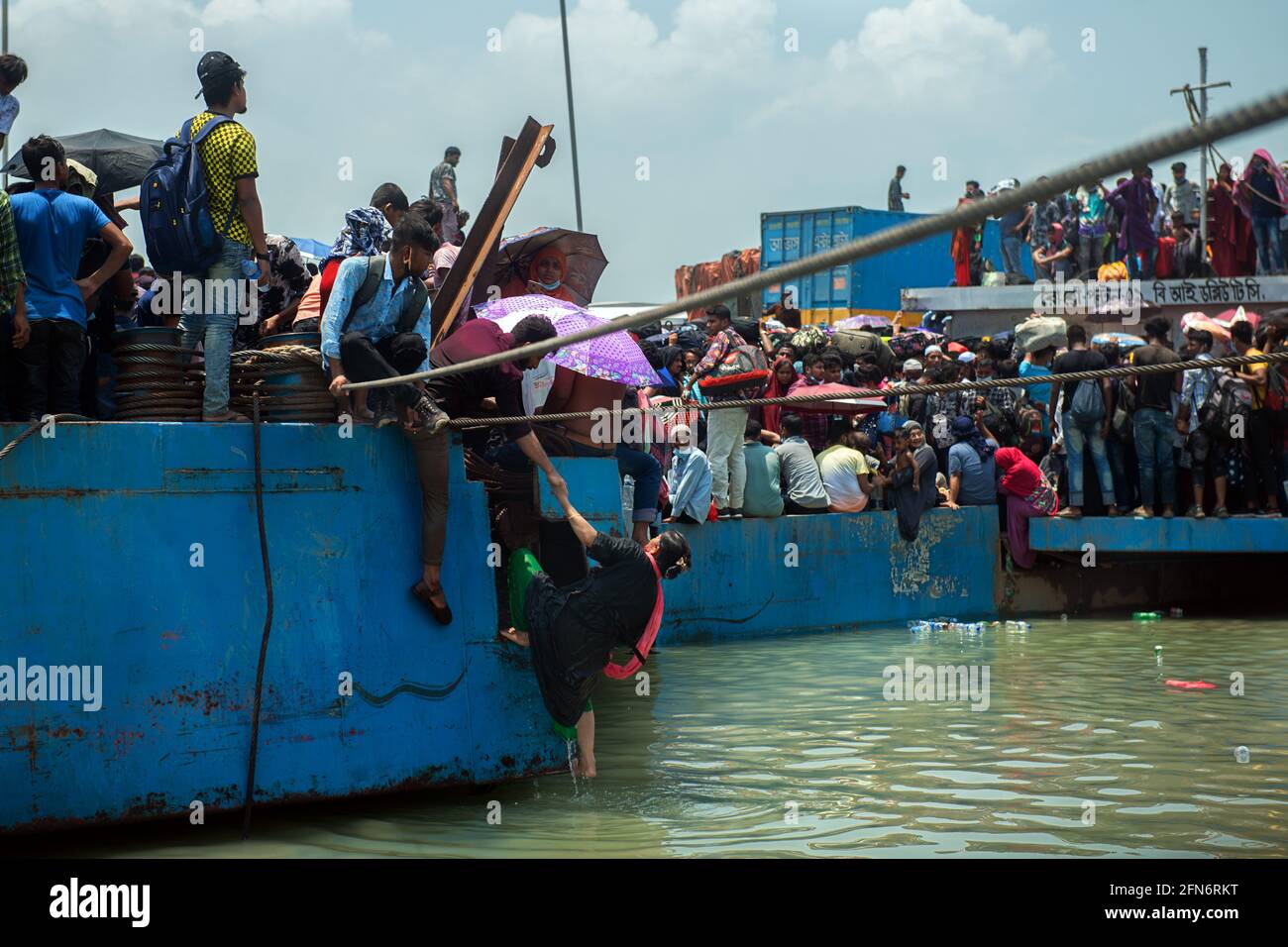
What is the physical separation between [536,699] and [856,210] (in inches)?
905

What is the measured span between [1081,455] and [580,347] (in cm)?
880

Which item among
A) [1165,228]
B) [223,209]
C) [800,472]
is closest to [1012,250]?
[1165,228]

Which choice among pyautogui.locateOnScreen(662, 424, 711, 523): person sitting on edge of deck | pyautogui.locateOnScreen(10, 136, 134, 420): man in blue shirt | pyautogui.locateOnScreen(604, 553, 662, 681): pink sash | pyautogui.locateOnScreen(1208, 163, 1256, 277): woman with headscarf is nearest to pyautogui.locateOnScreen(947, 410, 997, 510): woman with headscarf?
pyautogui.locateOnScreen(662, 424, 711, 523): person sitting on edge of deck

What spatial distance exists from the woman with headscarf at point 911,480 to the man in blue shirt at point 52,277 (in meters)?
9.87

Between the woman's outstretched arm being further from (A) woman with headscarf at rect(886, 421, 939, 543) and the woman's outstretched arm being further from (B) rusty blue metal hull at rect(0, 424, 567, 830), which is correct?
(A) woman with headscarf at rect(886, 421, 939, 543)

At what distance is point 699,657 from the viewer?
1222 centimetres

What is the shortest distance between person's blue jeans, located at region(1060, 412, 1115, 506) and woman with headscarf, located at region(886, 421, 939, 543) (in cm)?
143

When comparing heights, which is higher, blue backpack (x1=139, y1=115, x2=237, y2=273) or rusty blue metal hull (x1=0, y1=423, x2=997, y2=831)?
blue backpack (x1=139, y1=115, x2=237, y2=273)

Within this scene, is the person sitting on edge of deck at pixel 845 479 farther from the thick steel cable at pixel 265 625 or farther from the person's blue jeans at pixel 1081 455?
the thick steel cable at pixel 265 625

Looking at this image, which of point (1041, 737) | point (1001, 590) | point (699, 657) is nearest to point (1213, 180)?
point (1001, 590)

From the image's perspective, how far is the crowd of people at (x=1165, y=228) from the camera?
65.4ft

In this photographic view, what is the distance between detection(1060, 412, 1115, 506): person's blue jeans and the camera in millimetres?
14805

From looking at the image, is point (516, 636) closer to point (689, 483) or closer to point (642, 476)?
point (642, 476)
